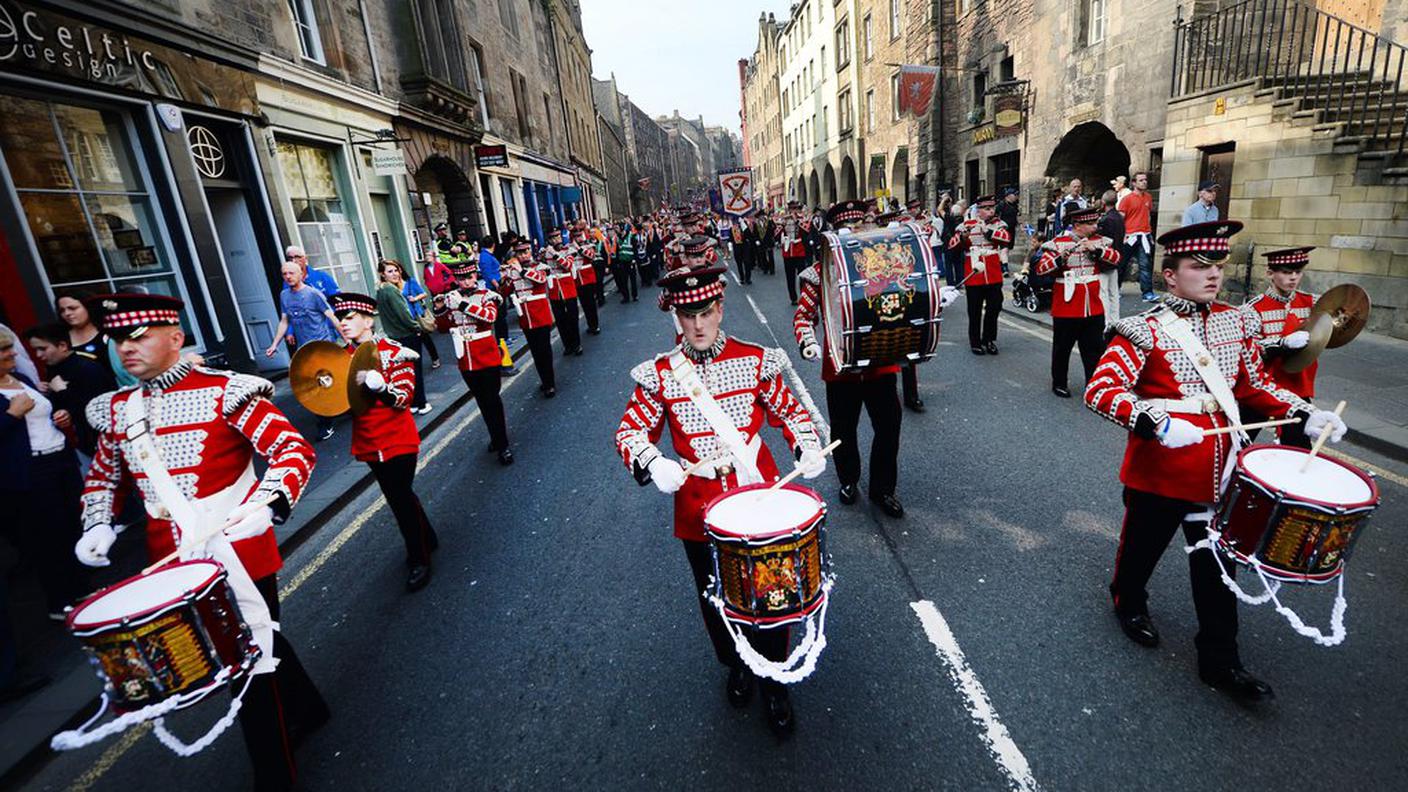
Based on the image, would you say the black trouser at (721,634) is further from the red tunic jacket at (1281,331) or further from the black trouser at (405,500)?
the red tunic jacket at (1281,331)

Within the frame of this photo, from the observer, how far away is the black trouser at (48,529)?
160 inches

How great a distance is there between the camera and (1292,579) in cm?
237

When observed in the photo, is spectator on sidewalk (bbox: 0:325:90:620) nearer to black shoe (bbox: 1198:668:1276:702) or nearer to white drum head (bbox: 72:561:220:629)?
white drum head (bbox: 72:561:220:629)

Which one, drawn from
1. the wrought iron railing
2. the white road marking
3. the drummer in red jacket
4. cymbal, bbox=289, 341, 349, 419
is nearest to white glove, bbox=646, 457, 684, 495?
the white road marking

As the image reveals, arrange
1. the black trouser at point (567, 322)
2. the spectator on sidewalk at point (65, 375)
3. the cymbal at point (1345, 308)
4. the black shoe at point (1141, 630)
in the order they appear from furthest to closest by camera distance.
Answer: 1. the black trouser at point (567, 322)
2. the spectator on sidewalk at point (65, 375)
3. the cymbal at point (1345, 308)
4. the black shoe at point (1141, 630)

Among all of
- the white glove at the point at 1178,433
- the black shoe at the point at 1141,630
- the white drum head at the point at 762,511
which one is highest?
the white glove at the point at 1178,433

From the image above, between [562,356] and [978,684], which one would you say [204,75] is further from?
[978,684]

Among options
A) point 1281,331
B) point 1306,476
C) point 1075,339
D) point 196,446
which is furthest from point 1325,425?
point 1075,339

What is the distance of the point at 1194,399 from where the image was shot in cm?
281

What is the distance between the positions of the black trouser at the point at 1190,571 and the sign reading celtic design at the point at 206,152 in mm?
11463

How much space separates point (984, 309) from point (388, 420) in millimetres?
7957

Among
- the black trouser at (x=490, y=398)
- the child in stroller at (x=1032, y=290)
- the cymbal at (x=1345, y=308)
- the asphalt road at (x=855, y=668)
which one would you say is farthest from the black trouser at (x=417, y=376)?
the child in stroller at (x=1032, y=290)

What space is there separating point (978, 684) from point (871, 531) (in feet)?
5.09

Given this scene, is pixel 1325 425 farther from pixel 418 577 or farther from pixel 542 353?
pixel 542 353
